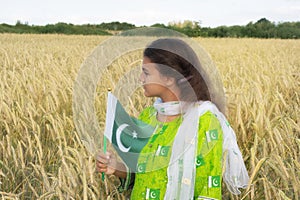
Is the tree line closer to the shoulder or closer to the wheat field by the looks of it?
the wheat field

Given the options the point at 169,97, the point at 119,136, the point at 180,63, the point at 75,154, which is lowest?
the point at 75,154

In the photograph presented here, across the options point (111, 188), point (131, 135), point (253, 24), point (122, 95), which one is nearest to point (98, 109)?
point (122, 95)

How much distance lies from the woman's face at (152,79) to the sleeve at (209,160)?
18 cm

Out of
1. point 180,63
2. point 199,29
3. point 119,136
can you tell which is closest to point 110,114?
point 119,136

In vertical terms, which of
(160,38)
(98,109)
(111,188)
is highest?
(160,38)

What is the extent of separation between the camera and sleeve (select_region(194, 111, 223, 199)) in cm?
142

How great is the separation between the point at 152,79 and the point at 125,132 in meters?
0.20

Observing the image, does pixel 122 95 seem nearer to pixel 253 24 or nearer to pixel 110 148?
pixel 110 148

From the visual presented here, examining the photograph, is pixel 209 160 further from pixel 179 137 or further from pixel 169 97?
pixel 169 97

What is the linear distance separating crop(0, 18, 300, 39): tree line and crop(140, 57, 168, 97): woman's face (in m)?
26.8

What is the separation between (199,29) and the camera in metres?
28.8

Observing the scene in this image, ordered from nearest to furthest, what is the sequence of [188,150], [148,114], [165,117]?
[188,150] → [165,117] → [148,114]

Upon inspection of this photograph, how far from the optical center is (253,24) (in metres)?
36.0

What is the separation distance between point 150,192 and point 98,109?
1.14 m
